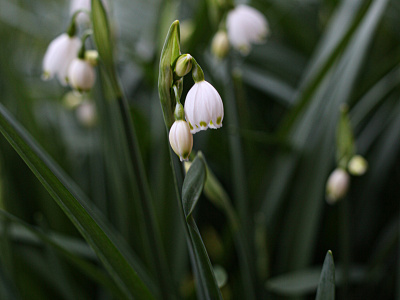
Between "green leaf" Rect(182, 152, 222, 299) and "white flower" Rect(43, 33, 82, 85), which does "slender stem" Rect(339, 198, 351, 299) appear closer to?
"green leaf" Rect(182, 152, 222, 299)

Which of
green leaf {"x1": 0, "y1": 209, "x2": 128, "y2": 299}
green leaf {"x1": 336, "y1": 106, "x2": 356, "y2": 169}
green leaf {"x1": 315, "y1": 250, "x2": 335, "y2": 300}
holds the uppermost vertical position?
green leaf {"x1": 336, "y1": 106, "x2": 356, "y2": 169}

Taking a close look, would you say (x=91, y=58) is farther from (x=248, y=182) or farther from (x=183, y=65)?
(x=248, y=182)

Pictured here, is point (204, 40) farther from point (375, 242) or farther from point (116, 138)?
point (375, 242)

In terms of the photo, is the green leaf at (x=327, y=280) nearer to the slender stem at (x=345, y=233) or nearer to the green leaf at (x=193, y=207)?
the green leaf at (x=193, y=207)

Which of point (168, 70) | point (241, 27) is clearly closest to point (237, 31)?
point (241, 27)

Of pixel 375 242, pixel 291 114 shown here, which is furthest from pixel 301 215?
pixel 375 242

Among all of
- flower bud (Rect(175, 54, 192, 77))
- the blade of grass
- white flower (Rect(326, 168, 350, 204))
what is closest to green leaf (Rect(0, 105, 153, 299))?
the blade of grass

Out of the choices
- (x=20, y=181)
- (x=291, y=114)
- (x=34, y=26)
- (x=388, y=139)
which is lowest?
(x=20, y=181)
